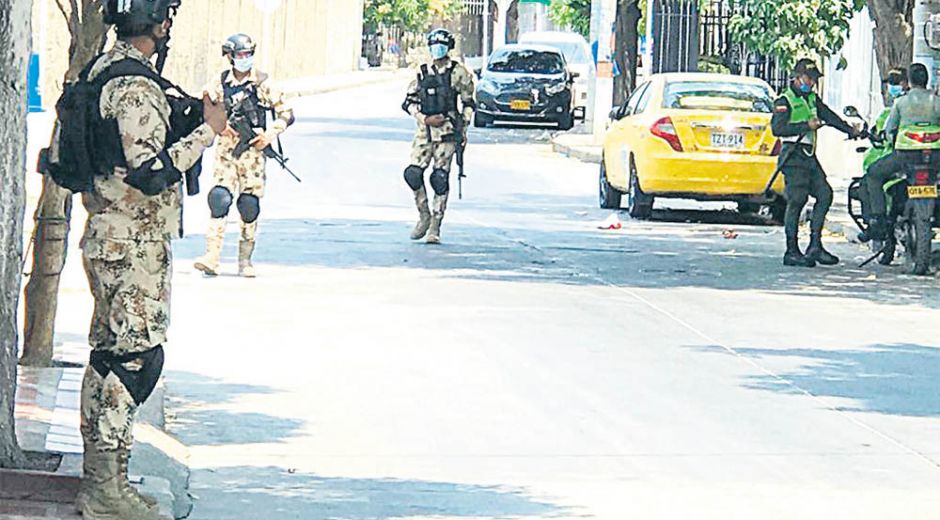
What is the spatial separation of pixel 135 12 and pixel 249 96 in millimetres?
7923

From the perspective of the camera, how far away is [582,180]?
2814 cm

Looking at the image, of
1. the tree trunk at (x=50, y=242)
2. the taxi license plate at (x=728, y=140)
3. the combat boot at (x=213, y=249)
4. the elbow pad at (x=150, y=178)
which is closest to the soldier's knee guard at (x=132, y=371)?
the elbow pad at (x=150, y=178)

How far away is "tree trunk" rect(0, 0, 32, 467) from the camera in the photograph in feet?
25.3

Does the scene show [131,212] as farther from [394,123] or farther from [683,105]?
[394,123]

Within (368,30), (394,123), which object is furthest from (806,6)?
(368,30)

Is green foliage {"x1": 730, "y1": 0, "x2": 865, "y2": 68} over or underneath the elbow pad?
over

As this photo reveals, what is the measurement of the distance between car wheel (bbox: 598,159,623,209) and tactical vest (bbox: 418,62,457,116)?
17.9 feet

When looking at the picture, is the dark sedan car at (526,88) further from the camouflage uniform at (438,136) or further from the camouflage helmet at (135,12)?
the camouflage helmet at (135,12)

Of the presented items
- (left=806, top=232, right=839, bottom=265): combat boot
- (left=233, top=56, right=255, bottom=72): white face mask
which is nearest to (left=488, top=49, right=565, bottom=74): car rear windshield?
(left=806, top=232, right=839, bottom=265): combat boot

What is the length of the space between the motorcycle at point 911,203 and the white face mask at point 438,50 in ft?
11.7

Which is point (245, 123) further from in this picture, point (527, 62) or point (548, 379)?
point (527, 62)

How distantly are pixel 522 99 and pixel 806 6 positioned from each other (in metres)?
12.9

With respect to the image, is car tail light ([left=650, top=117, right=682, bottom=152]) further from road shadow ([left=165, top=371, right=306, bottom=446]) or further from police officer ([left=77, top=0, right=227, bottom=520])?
police officer ([left=77, top=0, right=227, bottom=520])

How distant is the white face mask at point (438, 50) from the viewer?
17672 millimetres
